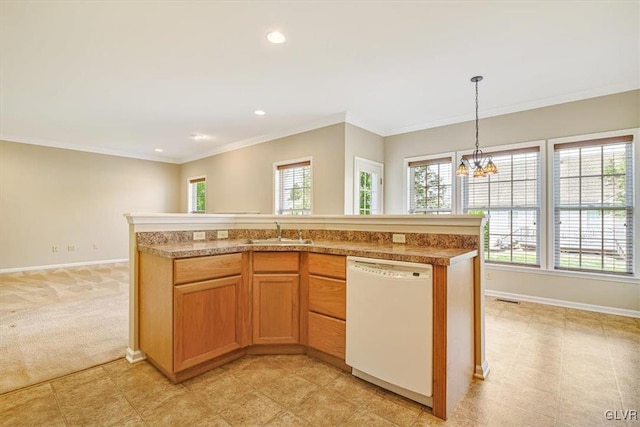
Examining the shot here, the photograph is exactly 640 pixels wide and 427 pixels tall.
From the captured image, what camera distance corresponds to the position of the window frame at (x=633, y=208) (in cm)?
348

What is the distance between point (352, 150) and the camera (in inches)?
186

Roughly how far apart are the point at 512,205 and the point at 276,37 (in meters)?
3.85

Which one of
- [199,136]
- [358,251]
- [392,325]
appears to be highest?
[199,136]

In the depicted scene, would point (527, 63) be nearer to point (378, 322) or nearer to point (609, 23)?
point (609, 23)

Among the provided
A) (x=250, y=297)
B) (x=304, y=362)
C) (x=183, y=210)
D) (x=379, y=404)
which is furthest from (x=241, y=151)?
(x=379, y=404)

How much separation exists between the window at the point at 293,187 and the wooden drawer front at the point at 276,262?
2666mm

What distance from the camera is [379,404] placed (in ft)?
6.17

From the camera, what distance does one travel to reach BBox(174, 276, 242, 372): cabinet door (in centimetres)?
207

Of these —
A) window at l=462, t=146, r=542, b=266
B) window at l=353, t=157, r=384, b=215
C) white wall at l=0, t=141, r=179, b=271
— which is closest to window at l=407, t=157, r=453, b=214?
window at l=462, t=146, r=542, b=266

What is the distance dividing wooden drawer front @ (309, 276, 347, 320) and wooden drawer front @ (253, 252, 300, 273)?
0.64 feet

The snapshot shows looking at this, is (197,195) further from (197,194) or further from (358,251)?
(358,251)

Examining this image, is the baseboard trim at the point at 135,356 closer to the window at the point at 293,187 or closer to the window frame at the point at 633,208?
the window at the point at 293,187

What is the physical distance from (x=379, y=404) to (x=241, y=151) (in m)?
5.53

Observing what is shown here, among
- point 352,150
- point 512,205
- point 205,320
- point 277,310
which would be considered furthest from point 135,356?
point 512,205
